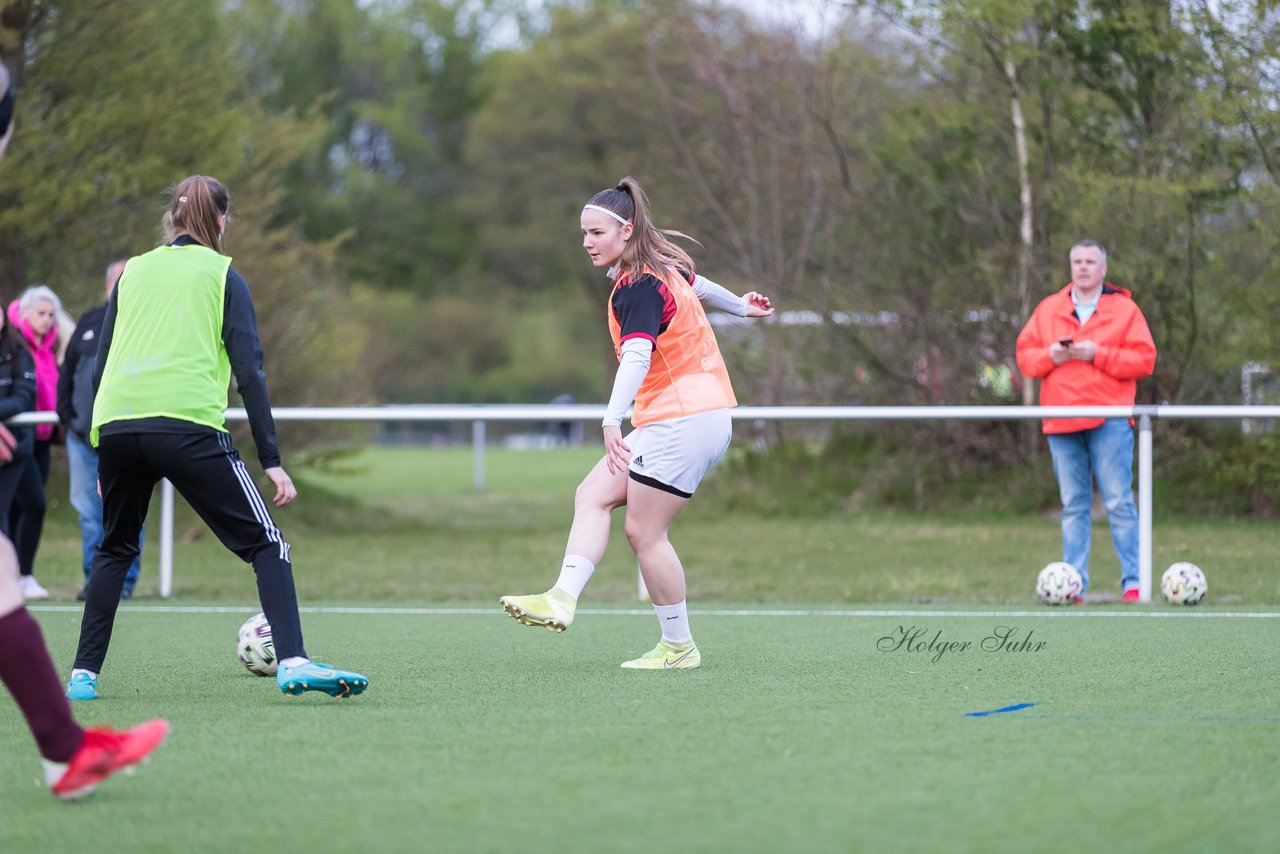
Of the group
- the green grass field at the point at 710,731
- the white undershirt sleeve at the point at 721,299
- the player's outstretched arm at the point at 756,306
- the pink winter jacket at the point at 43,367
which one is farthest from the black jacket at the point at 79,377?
the player's outstretched arm at the point at 756,306

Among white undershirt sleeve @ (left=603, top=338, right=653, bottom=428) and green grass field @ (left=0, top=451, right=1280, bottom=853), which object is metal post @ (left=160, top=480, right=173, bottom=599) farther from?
white undershirt sleeve @ (left=603, top=338, right=653, bottom=428)

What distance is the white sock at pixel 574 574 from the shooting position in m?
5.94

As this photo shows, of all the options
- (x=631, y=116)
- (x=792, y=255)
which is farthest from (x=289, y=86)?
(x=792, y=255)

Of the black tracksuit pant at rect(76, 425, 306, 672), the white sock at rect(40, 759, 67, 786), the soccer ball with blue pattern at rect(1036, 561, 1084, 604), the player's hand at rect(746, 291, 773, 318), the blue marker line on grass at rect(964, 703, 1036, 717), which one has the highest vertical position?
the player's hand at rect(746, 291, 773, 318)

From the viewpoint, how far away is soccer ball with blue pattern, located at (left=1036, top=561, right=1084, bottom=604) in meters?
8.92

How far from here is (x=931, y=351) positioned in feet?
47.9

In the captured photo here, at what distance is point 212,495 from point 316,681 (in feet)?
2.22

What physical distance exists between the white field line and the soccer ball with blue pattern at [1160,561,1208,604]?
0.19m

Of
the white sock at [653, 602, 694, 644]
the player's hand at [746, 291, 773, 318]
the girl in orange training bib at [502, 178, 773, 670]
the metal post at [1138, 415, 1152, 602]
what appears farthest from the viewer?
the metal post at [1138, 415, 1152, 602]

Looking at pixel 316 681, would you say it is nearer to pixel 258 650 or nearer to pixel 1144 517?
pixel 258 650

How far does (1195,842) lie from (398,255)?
161 feet

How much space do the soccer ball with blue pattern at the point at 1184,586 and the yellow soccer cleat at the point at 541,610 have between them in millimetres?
4378

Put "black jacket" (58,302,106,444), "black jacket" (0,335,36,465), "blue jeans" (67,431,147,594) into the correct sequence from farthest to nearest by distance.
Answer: "blue jeans" (67,431,147,594), "black jacket" (0,335,36,465), "black jacket" (58,302,106,444)

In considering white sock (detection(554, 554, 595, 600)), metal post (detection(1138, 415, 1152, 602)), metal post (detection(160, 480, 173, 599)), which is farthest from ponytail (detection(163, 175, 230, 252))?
metal post (detection(1138, 415, 1152, 602))
